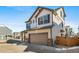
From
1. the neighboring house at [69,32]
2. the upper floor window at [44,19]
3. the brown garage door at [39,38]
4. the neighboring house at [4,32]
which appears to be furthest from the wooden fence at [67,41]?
the neighboring house at [4,32]

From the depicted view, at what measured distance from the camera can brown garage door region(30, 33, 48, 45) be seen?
5.02 m

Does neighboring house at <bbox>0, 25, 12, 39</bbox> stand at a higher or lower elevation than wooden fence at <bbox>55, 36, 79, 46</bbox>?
higher

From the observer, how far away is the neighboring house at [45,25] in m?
4.87

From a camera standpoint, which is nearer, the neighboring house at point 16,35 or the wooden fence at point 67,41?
the wooden fence at point 67,41

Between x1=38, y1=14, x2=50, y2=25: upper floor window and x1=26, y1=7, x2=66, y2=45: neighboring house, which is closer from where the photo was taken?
x1=26, y1=7, x2=66, y2=45: neighboring house

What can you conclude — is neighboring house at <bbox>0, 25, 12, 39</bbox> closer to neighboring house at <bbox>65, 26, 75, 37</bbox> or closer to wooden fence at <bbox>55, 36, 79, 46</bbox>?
wooden fence at <bbox>55, 36, 79, 46</bbox>

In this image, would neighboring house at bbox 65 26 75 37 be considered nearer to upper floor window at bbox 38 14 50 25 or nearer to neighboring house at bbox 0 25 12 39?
upper floor window at bbox 38 14 50 25

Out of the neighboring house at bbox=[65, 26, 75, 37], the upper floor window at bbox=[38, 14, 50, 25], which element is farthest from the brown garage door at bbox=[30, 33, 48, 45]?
the neighboring house at bbox=[65, 26, 75, 37]

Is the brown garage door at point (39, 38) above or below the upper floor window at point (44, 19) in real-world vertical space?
below

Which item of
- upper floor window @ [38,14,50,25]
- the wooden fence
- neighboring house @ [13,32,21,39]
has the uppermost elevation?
upper floor window @ [38,14,50,25]

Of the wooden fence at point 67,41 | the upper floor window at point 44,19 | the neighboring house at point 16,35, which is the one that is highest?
the upper floor window at point 44,19

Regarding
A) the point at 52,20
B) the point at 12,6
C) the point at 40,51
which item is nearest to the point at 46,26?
the point at 52,20

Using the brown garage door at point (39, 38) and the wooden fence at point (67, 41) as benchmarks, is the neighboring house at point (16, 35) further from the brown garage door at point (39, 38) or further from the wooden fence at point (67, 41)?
the wooden fence at point (67, 41)
